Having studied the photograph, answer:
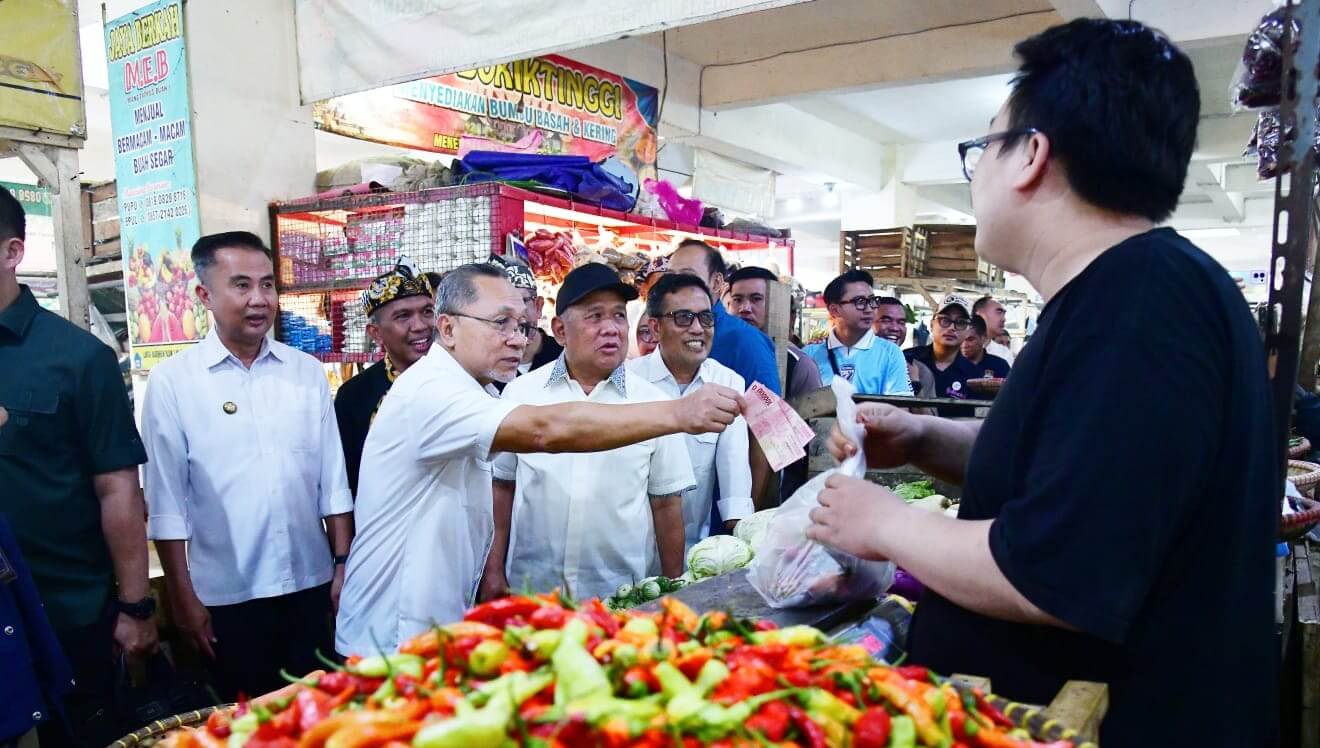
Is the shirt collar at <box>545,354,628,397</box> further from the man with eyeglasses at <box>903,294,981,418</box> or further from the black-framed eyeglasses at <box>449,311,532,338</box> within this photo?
the man with eyeglasses at <box>903,294,981,418</box>

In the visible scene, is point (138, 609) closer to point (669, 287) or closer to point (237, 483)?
point (237, 483)

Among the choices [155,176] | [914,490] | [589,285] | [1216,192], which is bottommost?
[914,490]

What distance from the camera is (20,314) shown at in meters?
2.63

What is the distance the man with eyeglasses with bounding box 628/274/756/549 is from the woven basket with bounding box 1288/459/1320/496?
2.17 m

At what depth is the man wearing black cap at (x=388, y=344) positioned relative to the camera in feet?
12.6

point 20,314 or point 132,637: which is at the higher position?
point 20,314

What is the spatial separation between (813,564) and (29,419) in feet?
8.01

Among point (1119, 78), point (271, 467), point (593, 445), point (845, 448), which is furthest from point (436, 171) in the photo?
point (1119, 78)

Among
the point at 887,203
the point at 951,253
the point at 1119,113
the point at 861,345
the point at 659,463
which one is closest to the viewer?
the point at 1119,113

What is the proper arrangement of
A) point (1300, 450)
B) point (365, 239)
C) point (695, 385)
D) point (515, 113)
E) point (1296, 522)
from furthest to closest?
point (515, 113) → point (365, 239) → point (1300, 450) → point (695, 385) → point (1296, 522)

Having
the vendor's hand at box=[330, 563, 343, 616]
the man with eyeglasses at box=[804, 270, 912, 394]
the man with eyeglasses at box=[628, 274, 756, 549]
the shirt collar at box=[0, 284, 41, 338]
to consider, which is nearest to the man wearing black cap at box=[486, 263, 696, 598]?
the man with eyeglasses at box=[628, 274, 756, 549]

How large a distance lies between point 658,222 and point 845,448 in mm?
4843

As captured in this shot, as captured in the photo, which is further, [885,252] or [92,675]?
[885,252]

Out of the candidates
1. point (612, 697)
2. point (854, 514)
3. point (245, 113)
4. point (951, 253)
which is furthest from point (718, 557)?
point (951, 253)
